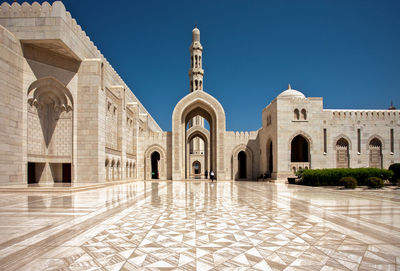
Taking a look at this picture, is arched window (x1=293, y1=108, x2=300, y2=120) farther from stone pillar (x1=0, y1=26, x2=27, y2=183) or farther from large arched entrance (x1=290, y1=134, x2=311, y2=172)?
stone pillar (x1=0, y1=26, x2=27, y2=183)

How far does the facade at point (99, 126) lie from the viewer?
1381 centimetres

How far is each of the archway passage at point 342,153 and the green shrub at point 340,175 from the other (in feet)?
19.3

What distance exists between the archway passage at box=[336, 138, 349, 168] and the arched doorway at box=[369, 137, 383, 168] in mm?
1962

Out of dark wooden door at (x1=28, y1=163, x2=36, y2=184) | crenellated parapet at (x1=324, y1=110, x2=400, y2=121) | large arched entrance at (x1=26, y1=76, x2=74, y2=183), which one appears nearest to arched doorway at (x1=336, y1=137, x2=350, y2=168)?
crenellated parapet at (x1=324, y1=110, x2=400, y2=121)

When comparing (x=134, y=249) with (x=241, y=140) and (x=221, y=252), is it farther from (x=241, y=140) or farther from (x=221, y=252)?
(x=241, y=140)

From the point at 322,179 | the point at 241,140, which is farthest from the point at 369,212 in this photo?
the point at 241,140

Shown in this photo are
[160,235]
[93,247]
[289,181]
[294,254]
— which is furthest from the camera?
[289,181]

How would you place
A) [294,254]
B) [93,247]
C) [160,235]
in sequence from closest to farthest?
[294,254] → [93,247] → [160,235]

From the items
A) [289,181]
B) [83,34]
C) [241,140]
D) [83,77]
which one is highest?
[83,34]

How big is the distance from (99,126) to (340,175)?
1464 cm

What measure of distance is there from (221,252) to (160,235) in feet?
4.22

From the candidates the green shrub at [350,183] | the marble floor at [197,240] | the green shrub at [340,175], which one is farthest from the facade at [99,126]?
the marble floor at [197,240]

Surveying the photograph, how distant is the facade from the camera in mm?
13812

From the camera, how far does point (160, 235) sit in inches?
184
